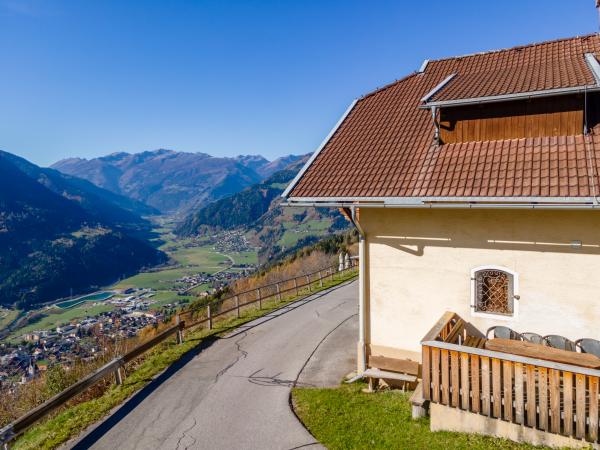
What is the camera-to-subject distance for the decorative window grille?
785 cm

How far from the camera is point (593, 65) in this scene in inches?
331

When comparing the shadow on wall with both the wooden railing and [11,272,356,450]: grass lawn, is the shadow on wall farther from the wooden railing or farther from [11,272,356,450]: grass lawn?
[11,272,356,450]: grass lawn

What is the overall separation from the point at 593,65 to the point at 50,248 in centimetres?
12921

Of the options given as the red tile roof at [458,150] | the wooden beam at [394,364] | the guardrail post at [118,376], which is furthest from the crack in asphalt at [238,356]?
the red tile roof at [458,150]

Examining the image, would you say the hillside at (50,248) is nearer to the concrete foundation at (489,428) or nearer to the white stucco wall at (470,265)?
the white stucco wall at (470,265)

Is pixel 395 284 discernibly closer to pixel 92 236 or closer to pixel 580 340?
pixel 580 340

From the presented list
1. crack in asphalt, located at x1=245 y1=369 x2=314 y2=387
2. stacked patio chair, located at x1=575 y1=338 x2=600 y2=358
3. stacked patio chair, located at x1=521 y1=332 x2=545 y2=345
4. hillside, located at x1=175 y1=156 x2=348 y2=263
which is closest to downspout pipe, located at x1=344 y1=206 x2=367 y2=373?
crack in asphalt, located at x1=245 y1=369 x2=314 y2=387

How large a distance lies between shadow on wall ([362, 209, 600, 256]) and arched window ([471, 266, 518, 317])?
56 cm

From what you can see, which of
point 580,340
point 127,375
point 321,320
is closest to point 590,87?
point 580,340

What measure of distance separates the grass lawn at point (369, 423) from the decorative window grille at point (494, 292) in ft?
8.72

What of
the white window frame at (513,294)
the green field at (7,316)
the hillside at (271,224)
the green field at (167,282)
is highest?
the white window frame at (513,294)

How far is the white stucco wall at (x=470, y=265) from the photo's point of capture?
7.10 meters

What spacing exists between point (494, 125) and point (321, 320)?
10491 millimetres

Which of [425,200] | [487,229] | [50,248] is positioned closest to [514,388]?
[487,229]
